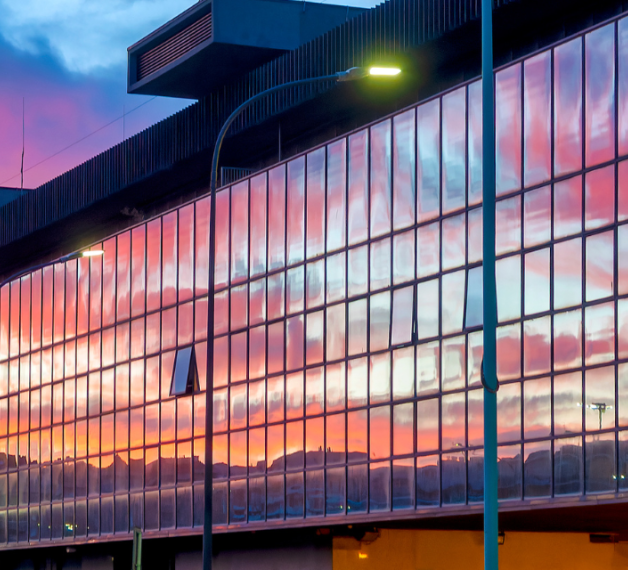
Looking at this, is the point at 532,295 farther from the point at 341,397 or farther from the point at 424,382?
the point at 341,397

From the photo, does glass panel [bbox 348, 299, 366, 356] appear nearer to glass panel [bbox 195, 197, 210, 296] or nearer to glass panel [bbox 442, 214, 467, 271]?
glass panel [bbox 442, 214, 467, 271]

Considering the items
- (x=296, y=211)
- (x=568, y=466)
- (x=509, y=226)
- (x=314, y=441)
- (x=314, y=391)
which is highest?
(x=296, y=211)

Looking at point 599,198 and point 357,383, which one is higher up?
point 599,198

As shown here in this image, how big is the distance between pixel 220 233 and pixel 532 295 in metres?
13.7

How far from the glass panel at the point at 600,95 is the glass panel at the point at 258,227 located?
12.3 m

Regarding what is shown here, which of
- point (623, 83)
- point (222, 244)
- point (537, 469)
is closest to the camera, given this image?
point (623, 83)

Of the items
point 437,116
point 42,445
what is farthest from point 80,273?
point 437,116

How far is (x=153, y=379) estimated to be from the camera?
39000mm

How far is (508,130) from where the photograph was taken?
1030 inches

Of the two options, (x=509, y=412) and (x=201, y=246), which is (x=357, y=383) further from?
(x=201, y=246)

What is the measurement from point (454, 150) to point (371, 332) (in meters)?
4.87

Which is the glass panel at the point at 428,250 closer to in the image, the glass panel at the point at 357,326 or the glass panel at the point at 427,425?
the glass panel at the point at 357,326

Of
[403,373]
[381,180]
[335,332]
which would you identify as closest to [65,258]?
[335,332]

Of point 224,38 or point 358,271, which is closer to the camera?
point 358,271
